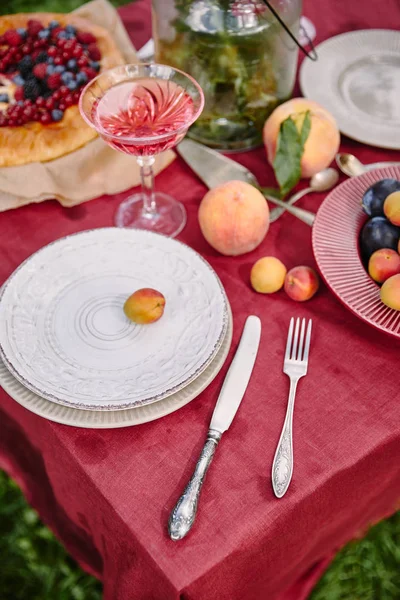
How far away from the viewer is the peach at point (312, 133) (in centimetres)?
94

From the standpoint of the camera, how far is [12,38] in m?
1.07

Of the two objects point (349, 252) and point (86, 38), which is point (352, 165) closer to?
point (349, 252)

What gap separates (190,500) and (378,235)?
0.41m

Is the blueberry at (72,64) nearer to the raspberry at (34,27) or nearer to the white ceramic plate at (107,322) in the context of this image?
the raspberry at (34,27)

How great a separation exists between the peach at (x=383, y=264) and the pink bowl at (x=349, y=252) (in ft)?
0.04

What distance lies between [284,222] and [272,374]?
0.29 metres

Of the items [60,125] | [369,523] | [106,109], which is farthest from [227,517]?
[60,125]

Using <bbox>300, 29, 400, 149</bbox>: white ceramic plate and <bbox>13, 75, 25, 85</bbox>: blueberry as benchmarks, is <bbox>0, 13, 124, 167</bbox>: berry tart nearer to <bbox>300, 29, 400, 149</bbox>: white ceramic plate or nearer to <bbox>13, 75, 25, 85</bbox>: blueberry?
<bbox>13, 75, 25, 85</bbox>: blueberry

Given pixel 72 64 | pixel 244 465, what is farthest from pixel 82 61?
pixel 244 465

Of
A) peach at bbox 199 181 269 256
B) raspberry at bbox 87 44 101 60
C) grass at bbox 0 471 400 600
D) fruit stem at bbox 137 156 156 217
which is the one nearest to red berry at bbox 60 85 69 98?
raspberry at bbox 87 44 101 60

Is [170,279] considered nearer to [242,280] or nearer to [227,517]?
[242,280]

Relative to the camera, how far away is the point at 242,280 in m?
0.86

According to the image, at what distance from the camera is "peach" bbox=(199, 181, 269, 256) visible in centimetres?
83

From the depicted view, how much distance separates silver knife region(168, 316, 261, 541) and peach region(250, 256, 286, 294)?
6cm
